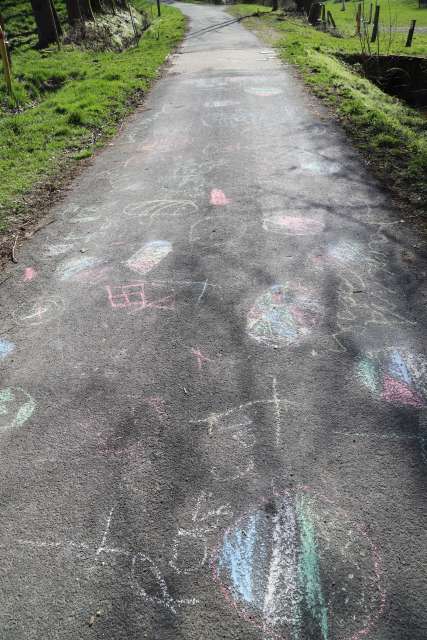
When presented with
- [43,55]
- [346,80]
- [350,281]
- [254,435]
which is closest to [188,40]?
[43,55]

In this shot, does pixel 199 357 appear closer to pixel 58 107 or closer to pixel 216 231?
pixel 216 231

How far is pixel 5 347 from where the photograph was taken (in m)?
3.50

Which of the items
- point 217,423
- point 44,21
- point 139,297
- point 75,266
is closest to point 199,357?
point 217,423

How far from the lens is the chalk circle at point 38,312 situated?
3.74m

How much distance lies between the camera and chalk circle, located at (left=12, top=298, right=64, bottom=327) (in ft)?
12.3

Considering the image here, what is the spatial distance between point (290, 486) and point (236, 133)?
6.58 m

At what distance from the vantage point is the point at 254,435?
2654 millimetres

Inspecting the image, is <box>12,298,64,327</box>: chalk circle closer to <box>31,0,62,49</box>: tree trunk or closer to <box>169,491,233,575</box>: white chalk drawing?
<box>169,491,233,575</box>: white chalk drawing

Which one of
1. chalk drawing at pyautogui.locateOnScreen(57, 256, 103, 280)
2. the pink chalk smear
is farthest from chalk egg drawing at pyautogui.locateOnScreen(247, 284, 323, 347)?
chalk drawing at pyautogui.locateOnScreen(57, 256, 103, 280)

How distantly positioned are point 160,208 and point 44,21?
13.2 meters

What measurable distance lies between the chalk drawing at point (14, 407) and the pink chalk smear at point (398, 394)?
229cm

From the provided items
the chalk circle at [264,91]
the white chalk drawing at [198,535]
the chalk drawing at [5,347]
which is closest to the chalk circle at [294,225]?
the chalk drawing at [5,347]

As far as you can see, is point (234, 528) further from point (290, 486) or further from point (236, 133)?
point (236, 133)

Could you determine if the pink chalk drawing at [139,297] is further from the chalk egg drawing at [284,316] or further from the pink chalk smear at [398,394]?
the pink chalk smear at [398,394]
